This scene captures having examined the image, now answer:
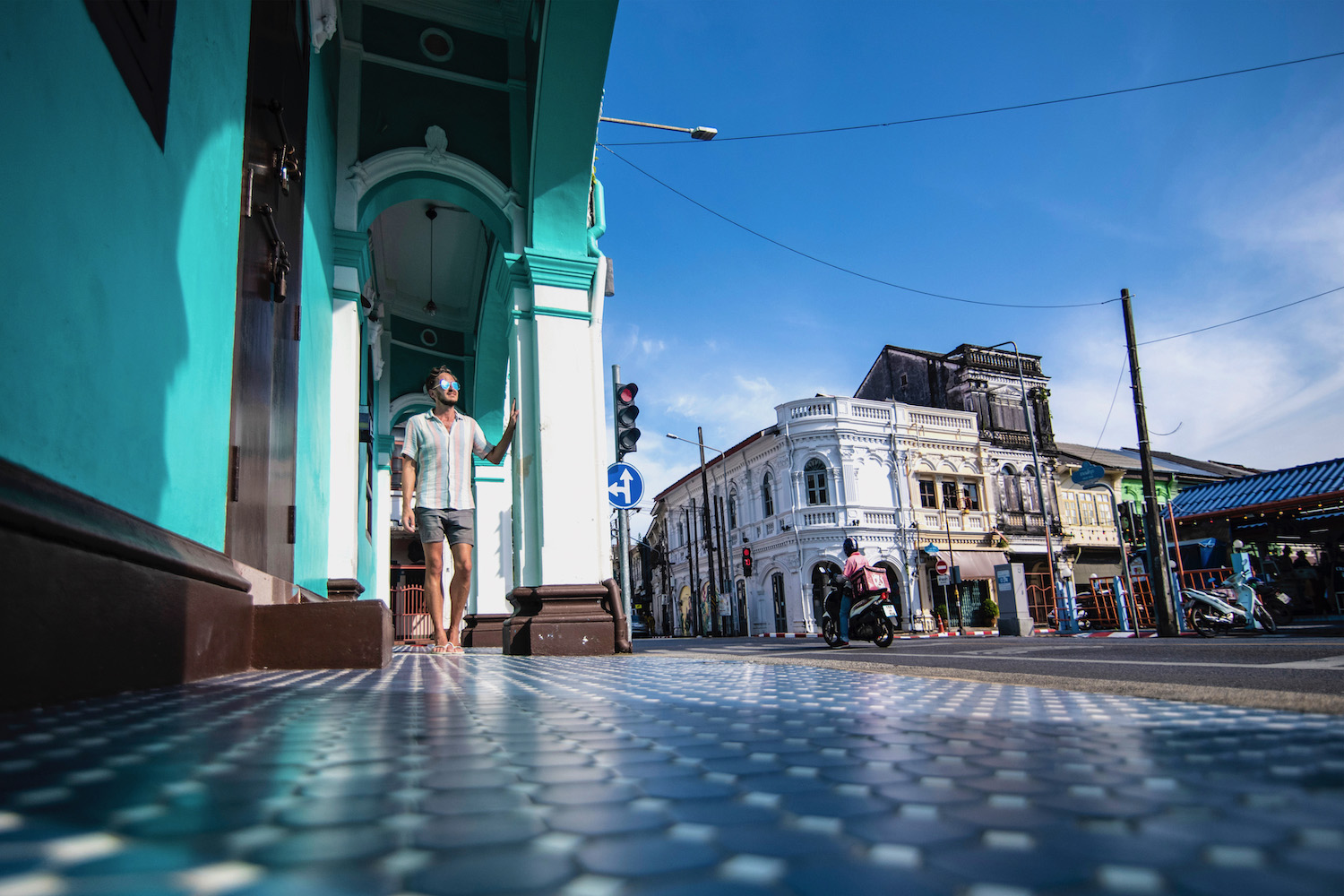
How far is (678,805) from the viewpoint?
521 mm

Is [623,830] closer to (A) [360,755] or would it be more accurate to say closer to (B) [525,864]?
(B) [525,864]

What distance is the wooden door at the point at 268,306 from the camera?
294 cm

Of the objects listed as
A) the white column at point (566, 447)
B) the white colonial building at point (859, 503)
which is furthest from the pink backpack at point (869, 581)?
the white colonial building at point (859, 503)

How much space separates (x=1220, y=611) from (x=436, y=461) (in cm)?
1123

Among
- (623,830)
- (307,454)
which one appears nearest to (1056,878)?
(623,830)

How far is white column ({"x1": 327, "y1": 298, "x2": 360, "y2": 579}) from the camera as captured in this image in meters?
5.69

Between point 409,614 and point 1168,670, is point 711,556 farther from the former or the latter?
point 1168,670

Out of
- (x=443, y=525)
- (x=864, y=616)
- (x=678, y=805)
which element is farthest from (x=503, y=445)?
(x=864, y=616)

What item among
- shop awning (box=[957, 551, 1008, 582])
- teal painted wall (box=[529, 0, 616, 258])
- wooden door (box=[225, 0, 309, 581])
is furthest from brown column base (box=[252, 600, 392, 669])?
shop awning (box=[957, 551, 1008, 582])

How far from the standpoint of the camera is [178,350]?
2.11 meters

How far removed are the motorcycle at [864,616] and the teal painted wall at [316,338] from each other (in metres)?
6.86

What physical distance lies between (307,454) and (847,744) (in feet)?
14.8

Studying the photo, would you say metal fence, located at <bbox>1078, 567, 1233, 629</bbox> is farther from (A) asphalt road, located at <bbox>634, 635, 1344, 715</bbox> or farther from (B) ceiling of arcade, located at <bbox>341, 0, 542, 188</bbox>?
(B) ceiling of arcade, located at <bbox>341, 0, 542, 188</bbox>

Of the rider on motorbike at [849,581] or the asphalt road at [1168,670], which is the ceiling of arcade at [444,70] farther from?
the rider on motorbike at [849,581]
